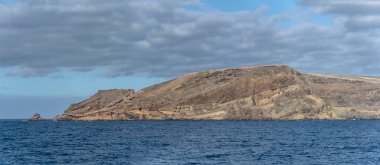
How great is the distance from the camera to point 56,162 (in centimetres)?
5491

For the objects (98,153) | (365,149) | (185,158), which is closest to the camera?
(185,158)

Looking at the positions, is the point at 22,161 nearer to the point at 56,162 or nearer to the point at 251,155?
the point at 56,162

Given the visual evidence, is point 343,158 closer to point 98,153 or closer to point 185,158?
point 185,158

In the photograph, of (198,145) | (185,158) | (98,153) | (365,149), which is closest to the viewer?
(185,158)

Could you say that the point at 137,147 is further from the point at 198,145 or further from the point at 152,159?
the point at 152,159

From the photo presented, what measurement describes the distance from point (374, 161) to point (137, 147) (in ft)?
103

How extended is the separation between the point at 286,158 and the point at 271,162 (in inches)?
155

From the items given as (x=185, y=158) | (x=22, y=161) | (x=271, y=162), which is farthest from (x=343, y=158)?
(x=22, y=161)

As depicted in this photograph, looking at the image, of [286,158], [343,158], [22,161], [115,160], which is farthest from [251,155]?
[22,161]

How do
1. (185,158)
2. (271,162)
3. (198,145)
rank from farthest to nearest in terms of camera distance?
(198,145), (185,158), (271,162)

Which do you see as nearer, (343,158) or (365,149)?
(343,158)

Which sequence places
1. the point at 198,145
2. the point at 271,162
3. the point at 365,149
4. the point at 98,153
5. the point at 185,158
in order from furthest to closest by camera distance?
the point at 198,145 < the point at 365,149 < the point at 98,153 < the point at 185,158 < the point at 271,162

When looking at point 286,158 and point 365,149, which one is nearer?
point 286,158

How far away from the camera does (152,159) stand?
187ft
